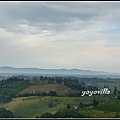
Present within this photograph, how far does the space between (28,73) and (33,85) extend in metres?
7.17

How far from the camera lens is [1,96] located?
1582cm

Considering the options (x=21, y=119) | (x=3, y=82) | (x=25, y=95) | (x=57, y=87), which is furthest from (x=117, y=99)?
(x=3, y=82)

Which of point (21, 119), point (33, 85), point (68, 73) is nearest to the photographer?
point (21, 119)

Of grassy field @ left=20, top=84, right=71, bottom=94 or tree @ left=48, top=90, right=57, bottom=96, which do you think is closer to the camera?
grassy field @ left=20, top=84, right=71, bottom=94

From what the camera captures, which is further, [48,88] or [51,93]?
[48,88]

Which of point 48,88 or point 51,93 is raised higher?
point 48,88

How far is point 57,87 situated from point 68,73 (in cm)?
613

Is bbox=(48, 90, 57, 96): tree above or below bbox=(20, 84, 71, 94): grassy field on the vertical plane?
below

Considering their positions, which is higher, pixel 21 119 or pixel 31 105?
pixel 21 119

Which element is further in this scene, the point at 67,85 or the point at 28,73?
the point at 28,73

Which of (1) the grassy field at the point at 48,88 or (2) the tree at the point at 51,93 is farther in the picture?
(2) the tree at the point at 51,93

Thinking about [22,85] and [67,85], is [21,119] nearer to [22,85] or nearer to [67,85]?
[67,85]

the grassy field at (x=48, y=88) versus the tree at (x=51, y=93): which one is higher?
the grassy field at (x=48, y=88)

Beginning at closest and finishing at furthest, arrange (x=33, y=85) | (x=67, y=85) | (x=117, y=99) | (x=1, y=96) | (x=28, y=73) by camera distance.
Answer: (x=117, y=99) → (x=1, y=96) → (x=67, y=85) → (x=33, y=85) → (x=28, y=73)
